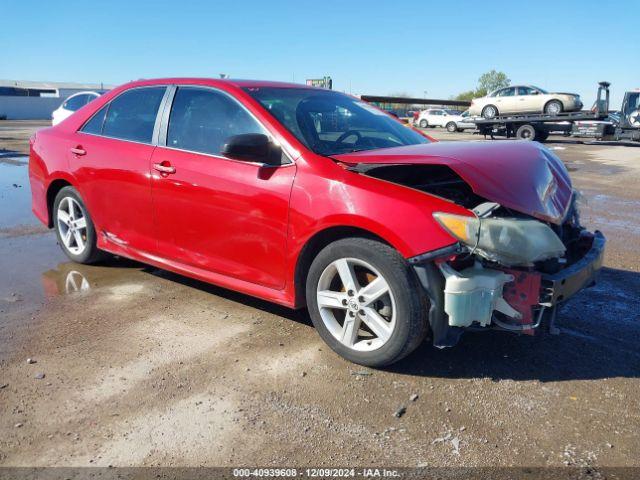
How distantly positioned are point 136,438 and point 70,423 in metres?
0.39

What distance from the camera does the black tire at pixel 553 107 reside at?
83.0 feet

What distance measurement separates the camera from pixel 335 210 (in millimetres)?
3283

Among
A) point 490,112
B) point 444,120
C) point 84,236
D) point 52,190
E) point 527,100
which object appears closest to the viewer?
point 84,236

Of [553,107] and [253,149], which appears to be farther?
[553,107]

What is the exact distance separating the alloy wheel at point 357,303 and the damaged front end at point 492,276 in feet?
0.96

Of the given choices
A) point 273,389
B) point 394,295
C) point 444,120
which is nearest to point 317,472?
point 273,389

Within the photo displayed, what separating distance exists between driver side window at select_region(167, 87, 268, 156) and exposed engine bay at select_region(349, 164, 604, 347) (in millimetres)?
1196

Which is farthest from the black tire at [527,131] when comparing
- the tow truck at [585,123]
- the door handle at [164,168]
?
the door handle at [164,168]

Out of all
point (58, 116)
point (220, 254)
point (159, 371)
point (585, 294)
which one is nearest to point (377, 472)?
point (159, 371)

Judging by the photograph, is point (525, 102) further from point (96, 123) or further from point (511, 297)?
point (511, 297)

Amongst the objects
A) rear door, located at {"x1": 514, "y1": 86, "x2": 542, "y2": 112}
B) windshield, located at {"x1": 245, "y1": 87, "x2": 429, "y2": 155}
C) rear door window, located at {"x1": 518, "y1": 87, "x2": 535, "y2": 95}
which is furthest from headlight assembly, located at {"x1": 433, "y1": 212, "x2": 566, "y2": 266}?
rear door window, located at {"x1": 518, "y1": 87, "x2": 535, "y2": 95}

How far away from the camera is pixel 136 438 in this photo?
2.67 m

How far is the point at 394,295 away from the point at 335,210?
0.60 meters

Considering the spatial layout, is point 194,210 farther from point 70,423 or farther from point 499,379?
point 499,379
